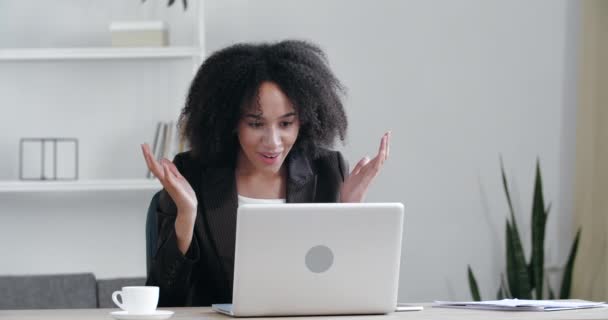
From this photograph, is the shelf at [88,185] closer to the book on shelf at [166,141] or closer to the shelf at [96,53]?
the book on shelf at [166,141]

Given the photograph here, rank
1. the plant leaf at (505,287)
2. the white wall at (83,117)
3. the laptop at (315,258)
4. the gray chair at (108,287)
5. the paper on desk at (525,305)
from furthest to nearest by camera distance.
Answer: the plant leaf at (505,287), the white wall at (83,117), the gray chair at (108,287), the paper on desk at (525,305), the laptop at (315,258)

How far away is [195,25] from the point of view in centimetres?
393

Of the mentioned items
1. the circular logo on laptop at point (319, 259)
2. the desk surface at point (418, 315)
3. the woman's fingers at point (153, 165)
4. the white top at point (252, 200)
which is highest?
the woman's fingers at point (153, 165)

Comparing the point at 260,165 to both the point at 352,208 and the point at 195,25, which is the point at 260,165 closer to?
the point at 352,208

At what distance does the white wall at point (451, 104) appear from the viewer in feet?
13.3

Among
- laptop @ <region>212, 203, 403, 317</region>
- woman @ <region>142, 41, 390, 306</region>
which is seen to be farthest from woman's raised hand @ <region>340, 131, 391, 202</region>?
laptop @ <region>212, 203, 403, 317</region>

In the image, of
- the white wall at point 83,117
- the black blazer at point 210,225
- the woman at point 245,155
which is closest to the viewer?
the black blazer at point 210,225

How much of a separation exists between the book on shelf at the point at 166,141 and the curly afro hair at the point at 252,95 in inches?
48.5

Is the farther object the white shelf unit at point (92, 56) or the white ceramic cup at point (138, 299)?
the white shelf unit at point (92, 56)

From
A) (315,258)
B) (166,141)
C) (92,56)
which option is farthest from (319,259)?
(92,56)

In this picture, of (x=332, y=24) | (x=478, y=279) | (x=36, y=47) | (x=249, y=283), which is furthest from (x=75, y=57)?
(x=249, y=283)

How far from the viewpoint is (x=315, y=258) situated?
1.80 m

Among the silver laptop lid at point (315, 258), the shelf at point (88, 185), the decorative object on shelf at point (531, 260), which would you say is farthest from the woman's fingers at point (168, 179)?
the decorative object on shelf at point (531, 260)

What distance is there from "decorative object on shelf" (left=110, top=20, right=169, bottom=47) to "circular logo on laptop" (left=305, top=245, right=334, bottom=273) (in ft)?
6.96
